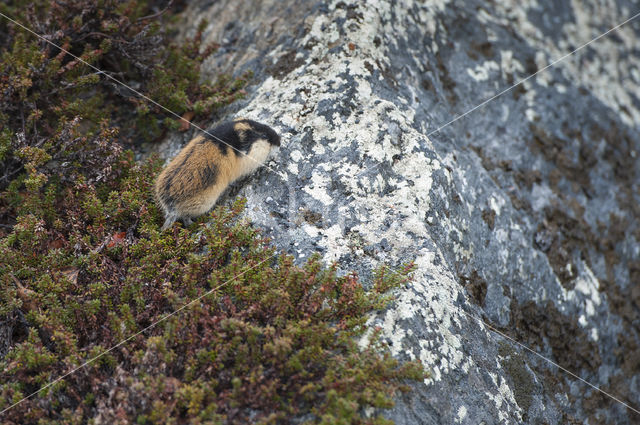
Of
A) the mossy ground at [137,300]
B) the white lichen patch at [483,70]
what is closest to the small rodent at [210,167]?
the mossy ground at [137,300]

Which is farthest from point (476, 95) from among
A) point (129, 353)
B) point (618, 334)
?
point (129, 353)

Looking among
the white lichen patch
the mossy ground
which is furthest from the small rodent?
the white lichen patch

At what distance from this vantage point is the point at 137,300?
409 cm

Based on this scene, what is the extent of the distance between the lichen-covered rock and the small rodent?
25 cm

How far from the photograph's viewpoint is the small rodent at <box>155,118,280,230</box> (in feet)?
15.9

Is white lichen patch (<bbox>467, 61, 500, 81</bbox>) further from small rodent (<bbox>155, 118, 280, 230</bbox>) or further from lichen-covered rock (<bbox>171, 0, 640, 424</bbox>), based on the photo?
small rodent (<bbox>155, 118, 280, 230</bbox>)

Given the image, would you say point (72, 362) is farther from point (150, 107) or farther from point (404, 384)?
point (150, 107)

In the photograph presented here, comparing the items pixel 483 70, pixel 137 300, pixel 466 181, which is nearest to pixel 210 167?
pixel 137 300

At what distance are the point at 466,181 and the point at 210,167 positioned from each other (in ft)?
9.34

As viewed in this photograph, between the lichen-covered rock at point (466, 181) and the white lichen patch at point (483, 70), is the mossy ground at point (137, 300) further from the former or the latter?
the white lichen patch at point (483, 70)

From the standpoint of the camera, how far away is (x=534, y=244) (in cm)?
591

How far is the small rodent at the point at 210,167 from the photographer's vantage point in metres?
4.84

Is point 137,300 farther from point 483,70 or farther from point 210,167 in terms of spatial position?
point 483,70

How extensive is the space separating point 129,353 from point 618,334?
564 cm
